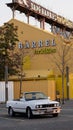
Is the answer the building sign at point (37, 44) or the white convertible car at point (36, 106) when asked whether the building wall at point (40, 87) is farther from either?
the white convertible car at point (36, 106)

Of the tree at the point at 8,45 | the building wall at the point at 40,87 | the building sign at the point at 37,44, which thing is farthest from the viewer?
the building sign at the point at 37,44

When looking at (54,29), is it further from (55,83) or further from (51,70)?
(55,83)

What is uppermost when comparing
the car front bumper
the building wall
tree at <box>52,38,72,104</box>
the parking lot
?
tree at <box>52,38,72,104</box>

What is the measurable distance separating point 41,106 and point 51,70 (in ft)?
116

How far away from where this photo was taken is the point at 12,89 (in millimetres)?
49469

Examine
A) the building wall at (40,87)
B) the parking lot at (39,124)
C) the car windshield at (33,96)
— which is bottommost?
the parking lot at (39,124)

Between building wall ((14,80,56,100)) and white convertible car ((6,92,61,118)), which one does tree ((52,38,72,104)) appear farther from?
white convertible car ((6,92,61,118))

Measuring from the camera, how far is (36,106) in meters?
23.5

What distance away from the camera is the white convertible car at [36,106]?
23641mm

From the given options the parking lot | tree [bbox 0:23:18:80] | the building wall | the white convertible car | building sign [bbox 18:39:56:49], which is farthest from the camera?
building sign [bbox 18:39:56:49]

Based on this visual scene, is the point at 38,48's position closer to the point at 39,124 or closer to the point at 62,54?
the point at 62,54

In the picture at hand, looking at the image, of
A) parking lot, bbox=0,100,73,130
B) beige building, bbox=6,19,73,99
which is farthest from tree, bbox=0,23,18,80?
parking lot, bbox=0,100,73,130

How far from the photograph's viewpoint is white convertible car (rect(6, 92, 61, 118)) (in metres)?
23.6

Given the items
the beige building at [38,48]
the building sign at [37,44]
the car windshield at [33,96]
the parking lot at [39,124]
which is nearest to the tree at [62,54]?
the beige building at [38,48]
